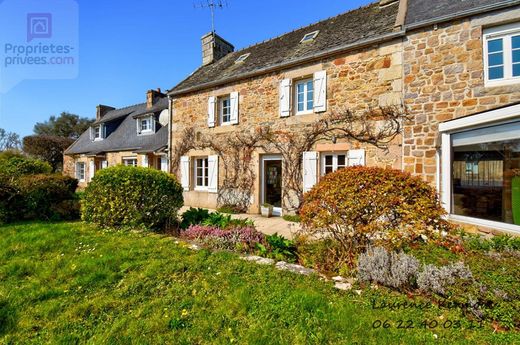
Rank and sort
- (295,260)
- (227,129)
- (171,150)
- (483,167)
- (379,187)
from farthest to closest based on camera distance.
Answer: (171,150), (227,129), (483,167), (295,260), (379,187)

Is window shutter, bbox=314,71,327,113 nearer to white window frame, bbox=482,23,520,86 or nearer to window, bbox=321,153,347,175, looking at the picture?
window, bbox=321,153,347,175

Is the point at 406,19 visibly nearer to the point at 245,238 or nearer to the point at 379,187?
the point at 379,187

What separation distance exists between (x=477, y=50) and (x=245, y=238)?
22.4ft

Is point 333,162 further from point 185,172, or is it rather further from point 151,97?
point 151,97

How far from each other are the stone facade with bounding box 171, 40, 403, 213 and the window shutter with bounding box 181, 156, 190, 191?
747 mm

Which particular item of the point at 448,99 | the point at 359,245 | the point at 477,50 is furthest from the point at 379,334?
the point at 477,50

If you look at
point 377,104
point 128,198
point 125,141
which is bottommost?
point 128,198

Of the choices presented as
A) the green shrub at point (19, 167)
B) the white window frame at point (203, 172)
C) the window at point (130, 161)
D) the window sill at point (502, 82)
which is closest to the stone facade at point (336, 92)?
the white window frame at point (203, 172)

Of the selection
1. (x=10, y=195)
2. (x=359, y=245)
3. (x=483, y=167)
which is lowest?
(x=359, y=245)

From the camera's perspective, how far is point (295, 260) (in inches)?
154

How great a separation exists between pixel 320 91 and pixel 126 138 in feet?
45.1

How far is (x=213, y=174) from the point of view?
995 cm

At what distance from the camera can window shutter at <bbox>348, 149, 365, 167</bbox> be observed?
6.90m

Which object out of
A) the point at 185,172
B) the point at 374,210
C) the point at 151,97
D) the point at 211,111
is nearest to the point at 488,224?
the point at 374,210
